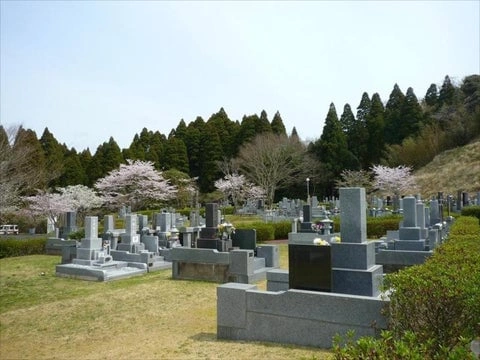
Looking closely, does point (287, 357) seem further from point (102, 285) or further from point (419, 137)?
point (419, 137)

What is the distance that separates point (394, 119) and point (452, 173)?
37.8 ft

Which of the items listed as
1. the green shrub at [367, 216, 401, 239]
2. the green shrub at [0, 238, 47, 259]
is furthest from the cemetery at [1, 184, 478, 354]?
the green shrub at [0, 238, 47, 259]

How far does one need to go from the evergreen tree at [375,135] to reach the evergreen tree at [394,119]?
2.01ft

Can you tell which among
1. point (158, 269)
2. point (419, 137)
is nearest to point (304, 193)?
point (419, 137)

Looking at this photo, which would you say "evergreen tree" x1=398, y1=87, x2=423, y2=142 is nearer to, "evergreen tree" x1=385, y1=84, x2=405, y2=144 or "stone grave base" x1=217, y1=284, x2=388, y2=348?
"evergreen tree" x1=385, y1=84, x2=405, y2=144

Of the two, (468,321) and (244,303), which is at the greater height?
(468,321)

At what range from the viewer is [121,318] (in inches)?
311

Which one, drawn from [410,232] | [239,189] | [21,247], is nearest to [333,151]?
[239,189]

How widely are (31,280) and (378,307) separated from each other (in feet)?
36.9

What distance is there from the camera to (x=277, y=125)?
5128 centimetres

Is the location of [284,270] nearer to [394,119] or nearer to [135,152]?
[135,152]

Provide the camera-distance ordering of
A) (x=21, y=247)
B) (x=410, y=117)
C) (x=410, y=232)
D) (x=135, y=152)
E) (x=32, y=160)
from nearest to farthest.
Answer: (x=410, y=232)
(x=21, y=247)
(x=32, y=160)
(x=410, y=117)
(x=135, y=152)

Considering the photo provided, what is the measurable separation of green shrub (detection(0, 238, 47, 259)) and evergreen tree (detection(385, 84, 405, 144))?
1617 inches

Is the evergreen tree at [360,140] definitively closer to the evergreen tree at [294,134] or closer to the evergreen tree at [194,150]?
the evergreen tree at [294,134]
